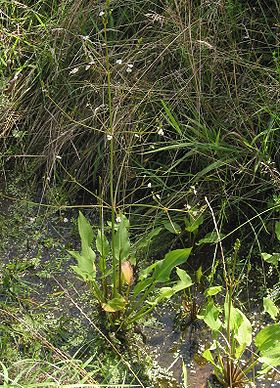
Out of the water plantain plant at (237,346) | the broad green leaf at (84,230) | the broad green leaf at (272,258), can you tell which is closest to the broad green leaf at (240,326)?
the water plantain plant at (237,346)

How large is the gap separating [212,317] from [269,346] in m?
0.19

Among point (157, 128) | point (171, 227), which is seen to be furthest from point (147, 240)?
point (157, 128)

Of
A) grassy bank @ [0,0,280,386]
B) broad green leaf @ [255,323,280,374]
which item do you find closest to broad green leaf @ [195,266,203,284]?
grassy bank @ [0,0,280,386]

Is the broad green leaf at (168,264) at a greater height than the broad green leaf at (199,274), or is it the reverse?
the broad green leaf at (168,264)

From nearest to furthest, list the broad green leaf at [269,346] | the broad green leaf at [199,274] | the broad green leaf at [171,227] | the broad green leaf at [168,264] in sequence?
1. the broad green leaf at [269,346]
2. the broad green leaf at [168,264]
3. the broad green leaf at [199,274]
4. the broad green leaf at [171,227]

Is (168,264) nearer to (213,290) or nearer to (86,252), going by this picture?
(213,290)

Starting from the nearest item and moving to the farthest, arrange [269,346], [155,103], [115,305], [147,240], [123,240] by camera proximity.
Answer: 1. [269,346]
2. [115,305]
3. [123,240]
4. [147,240]
5. [155,103]

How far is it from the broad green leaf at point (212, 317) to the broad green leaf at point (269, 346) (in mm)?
124

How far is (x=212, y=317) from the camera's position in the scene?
222 centimetres

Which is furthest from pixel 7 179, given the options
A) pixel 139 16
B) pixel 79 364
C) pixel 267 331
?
pixel 267 331

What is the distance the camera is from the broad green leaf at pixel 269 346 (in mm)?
2107

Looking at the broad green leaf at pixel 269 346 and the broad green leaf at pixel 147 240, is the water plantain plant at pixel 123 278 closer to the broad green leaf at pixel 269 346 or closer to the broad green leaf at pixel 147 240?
the broad green leaf at pixel 147 240

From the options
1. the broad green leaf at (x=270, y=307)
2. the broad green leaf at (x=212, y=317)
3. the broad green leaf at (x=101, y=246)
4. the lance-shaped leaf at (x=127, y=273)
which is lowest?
the broad green leaf at (x=270, y=307)

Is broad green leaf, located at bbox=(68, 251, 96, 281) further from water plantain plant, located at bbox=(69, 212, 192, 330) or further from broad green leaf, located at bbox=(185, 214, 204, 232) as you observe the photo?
broad green leaf, located at bbox=(185, 214, 204, 232)
